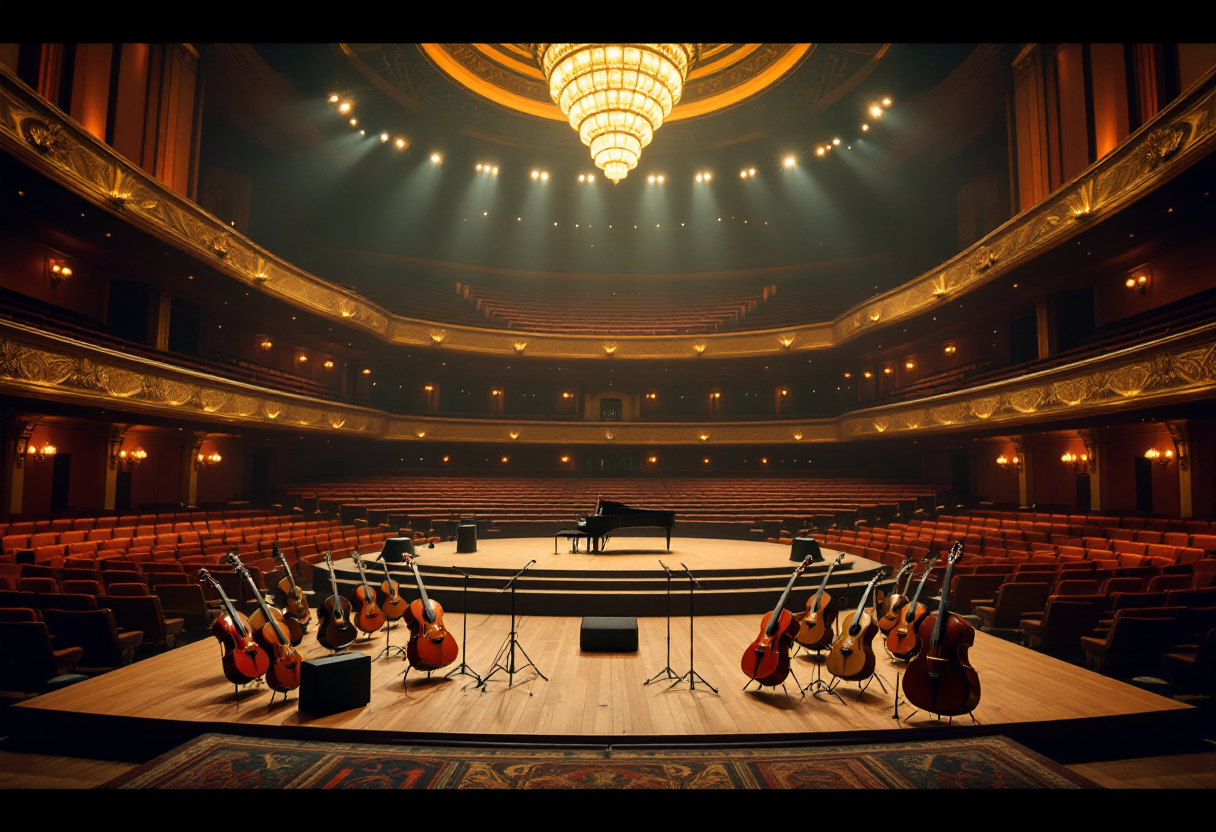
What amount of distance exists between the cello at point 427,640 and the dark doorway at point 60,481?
11.0 m

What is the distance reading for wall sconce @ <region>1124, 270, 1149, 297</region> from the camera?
37.2 feet

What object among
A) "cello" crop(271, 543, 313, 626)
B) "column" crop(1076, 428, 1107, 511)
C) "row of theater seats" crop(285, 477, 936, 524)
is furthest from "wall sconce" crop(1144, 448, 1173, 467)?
"cello" crop(271, 543, 313, 626)

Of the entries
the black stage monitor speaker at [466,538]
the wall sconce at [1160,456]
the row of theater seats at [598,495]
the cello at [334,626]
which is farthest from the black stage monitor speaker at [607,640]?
the wall sconce at [1160,456]

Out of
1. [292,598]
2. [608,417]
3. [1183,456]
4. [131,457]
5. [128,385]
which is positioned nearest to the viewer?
[292,598]

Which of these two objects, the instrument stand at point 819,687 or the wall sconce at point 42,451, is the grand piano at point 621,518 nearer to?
the instrument stand at point 819,687

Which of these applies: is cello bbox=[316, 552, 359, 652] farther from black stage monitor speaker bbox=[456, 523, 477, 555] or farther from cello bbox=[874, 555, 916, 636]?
cello bbox=[874, 555, 916, 636]

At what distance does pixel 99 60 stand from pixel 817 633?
15329 mm

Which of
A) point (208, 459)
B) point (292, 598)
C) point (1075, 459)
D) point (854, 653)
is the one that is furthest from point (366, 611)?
point (1075, 459)

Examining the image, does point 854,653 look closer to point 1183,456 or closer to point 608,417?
point 1183,456

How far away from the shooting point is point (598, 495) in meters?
17.7

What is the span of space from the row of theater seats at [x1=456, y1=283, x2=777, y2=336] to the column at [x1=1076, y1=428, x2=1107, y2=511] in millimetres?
12071

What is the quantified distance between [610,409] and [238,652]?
19.7 meters
